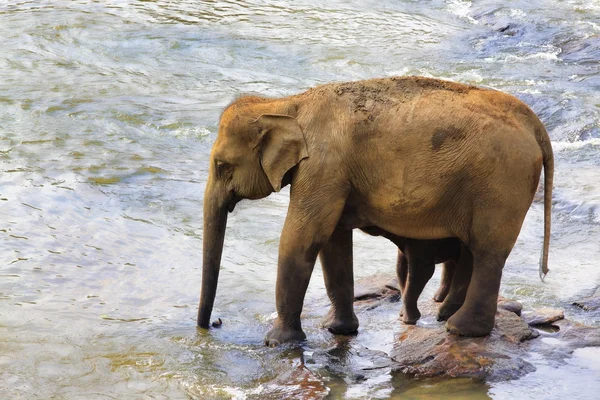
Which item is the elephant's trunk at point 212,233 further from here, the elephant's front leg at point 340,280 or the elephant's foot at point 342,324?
the elephant's foot at point 342,324

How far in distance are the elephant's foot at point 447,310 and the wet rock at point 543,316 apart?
1.46ft

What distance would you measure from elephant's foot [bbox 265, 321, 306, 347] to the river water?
100mm

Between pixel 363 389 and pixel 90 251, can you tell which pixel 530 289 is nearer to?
pixel 363 389

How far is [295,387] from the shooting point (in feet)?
17.8

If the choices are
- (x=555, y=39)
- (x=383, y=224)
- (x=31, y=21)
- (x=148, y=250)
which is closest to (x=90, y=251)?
(x=148, y=250)

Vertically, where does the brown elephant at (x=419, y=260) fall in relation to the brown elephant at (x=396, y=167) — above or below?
below

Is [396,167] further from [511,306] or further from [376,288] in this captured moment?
[376,288]

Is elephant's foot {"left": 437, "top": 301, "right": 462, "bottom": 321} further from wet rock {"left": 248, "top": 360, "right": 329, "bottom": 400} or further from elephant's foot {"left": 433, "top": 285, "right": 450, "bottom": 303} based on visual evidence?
wet rock {"left": 248, "top": 360, "right": 329, "bottom": 400}

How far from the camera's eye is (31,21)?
55.6ft

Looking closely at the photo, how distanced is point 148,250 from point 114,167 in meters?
2.45

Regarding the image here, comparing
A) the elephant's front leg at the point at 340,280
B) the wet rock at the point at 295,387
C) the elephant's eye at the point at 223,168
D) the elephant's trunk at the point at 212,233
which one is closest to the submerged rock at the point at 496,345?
the elephant's front leg at the point at 340,280

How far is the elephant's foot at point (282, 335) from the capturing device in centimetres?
617

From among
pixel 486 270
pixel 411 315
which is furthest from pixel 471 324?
pixel 411 315

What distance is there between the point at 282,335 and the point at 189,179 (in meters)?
4.65
